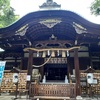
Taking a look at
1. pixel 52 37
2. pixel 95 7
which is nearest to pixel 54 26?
pixel 52 37

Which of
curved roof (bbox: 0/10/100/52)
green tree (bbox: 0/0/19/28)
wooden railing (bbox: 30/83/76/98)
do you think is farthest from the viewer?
green tree (bbox: 0/0/19/28)

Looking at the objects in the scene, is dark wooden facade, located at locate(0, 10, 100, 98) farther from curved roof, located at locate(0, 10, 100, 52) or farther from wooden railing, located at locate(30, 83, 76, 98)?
wooden railing, located at locate(30, 83, 76, 98)

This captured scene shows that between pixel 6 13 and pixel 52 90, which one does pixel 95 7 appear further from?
pixel 52 90

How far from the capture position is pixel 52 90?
25.3 feet

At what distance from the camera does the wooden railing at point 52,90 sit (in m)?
7.55

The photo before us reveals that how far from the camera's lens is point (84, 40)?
29.8 ft

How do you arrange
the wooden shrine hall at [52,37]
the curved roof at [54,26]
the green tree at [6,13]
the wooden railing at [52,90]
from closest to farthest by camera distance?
the wooden railing at [52,90] → the wooden shrine hall at [52,37] → the curved roof at [54,26] → the green tree at [6,13]

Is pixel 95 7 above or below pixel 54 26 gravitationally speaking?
above

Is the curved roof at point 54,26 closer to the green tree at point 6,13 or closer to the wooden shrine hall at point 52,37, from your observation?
the wooden shrine hall at point 52,37

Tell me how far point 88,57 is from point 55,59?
3.01 metres

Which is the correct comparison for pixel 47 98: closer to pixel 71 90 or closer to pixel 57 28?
pixel 71 90

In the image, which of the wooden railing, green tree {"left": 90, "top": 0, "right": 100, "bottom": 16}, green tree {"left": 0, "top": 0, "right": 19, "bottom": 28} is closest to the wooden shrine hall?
the wooden railing

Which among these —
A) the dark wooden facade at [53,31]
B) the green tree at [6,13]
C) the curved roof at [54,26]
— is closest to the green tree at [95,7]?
the dark wooden facade at [53,31]

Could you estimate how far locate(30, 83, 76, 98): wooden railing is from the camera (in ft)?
24.8
